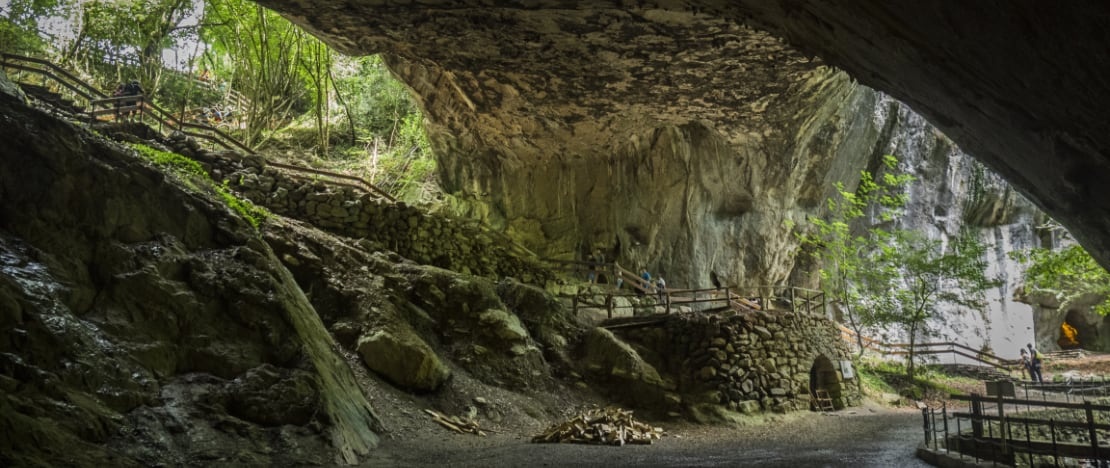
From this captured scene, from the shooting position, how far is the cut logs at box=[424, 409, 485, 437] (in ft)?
32.1

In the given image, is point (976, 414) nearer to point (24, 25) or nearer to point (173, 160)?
point (173, 160)

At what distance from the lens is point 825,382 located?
15.4 m

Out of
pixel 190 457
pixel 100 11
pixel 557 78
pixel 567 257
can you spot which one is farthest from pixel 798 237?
pixel 100 11

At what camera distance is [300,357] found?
7.49m

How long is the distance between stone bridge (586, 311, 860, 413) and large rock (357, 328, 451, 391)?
12.9 feet

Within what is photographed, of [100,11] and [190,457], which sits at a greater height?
[100,11]

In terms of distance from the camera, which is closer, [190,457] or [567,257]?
[190,457]

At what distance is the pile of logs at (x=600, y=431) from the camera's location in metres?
9.66

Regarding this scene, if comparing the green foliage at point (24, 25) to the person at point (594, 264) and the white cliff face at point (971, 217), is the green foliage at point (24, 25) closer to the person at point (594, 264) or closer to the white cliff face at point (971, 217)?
the person at point (594, 264)

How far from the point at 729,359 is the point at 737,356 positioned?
204 millimetres

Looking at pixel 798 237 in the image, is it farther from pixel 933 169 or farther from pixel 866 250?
pixel 933 169

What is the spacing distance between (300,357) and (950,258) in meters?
17.7

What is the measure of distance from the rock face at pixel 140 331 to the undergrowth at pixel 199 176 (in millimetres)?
2226

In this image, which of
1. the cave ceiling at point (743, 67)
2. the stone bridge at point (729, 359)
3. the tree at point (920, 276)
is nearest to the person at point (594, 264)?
the stone bridge at point (729, 359)
